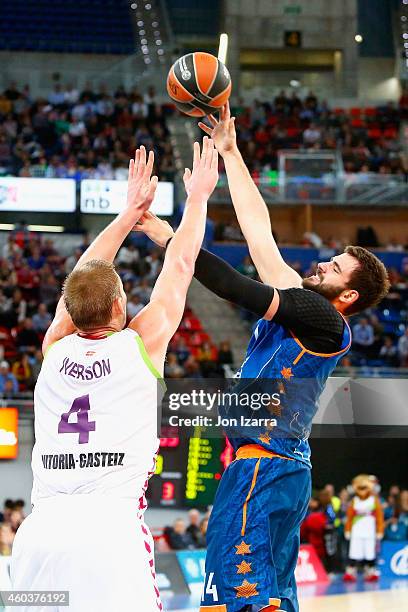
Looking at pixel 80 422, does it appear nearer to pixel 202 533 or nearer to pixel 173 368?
pixel 202 533

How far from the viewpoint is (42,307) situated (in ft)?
55.8

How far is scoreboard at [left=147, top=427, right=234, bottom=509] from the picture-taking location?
11547mm

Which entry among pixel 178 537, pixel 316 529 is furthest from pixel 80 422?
pixel 316 529

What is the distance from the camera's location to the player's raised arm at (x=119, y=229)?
12.8 feet

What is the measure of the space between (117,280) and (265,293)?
2.29ft

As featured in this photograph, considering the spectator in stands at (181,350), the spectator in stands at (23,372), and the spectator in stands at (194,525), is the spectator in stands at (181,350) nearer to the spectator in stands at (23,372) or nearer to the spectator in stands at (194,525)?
the spectator in stands at (23,372)

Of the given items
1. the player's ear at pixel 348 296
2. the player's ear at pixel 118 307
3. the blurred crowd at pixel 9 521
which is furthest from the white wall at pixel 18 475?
the player's ear at pixel 118 307

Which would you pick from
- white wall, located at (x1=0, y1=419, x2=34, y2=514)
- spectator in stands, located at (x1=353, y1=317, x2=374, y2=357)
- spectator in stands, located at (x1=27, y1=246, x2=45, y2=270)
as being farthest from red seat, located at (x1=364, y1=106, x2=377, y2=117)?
white wall, located at (x1=0, y1=419, x2=34, y2=514)

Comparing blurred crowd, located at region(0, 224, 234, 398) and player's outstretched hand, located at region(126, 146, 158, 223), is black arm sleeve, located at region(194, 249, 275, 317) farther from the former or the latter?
blurred crowd, located at region(0, 224, 234, 398)

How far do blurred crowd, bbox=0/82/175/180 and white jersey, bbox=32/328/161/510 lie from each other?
18.2m

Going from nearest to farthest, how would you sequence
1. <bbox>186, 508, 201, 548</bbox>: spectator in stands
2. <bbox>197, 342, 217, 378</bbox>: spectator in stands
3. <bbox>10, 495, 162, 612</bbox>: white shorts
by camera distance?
1. <bbox>10, 495, 162, 612</bbox>: white shorts
2. <bbox>186, 508, 201, 548</bbox>: spectator in stands
3. <bbox>197, 342, 217, 378</bbox>: spectator in stands

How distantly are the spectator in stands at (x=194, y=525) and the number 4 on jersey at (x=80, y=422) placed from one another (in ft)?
28.8

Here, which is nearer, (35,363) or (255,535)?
(255,535)

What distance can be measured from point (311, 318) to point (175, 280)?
2.20 feet
